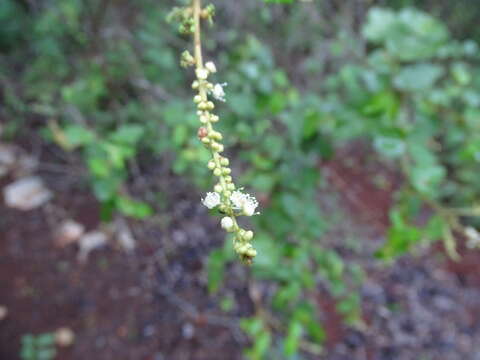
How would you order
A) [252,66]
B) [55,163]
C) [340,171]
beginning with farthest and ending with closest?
[340,171] < [55,163] < [252,66]

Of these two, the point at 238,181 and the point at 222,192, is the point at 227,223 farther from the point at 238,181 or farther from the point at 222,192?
the point at 238,181

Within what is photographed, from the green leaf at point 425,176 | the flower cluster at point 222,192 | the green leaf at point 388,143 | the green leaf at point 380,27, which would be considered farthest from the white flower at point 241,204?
the green leaf at point 380,27

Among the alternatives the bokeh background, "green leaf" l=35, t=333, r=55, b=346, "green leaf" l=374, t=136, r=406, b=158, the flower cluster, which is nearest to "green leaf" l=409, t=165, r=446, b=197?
the bokeh background

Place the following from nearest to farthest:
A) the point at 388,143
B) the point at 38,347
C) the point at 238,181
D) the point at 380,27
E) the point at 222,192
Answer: the point at 222,192
the point at 388,143
the point at 380,27
the point at 238,181
the point at 38,347

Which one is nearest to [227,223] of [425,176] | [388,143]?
[388,143]

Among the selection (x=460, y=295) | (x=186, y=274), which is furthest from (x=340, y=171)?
(x=186, y=274)

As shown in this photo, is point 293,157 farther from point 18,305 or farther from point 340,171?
point 340,171

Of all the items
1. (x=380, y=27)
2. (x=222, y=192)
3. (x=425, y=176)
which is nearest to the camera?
(x=222, y=192)

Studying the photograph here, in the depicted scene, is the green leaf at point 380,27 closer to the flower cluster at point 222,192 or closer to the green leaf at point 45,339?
the flower cluster at point 222,192
